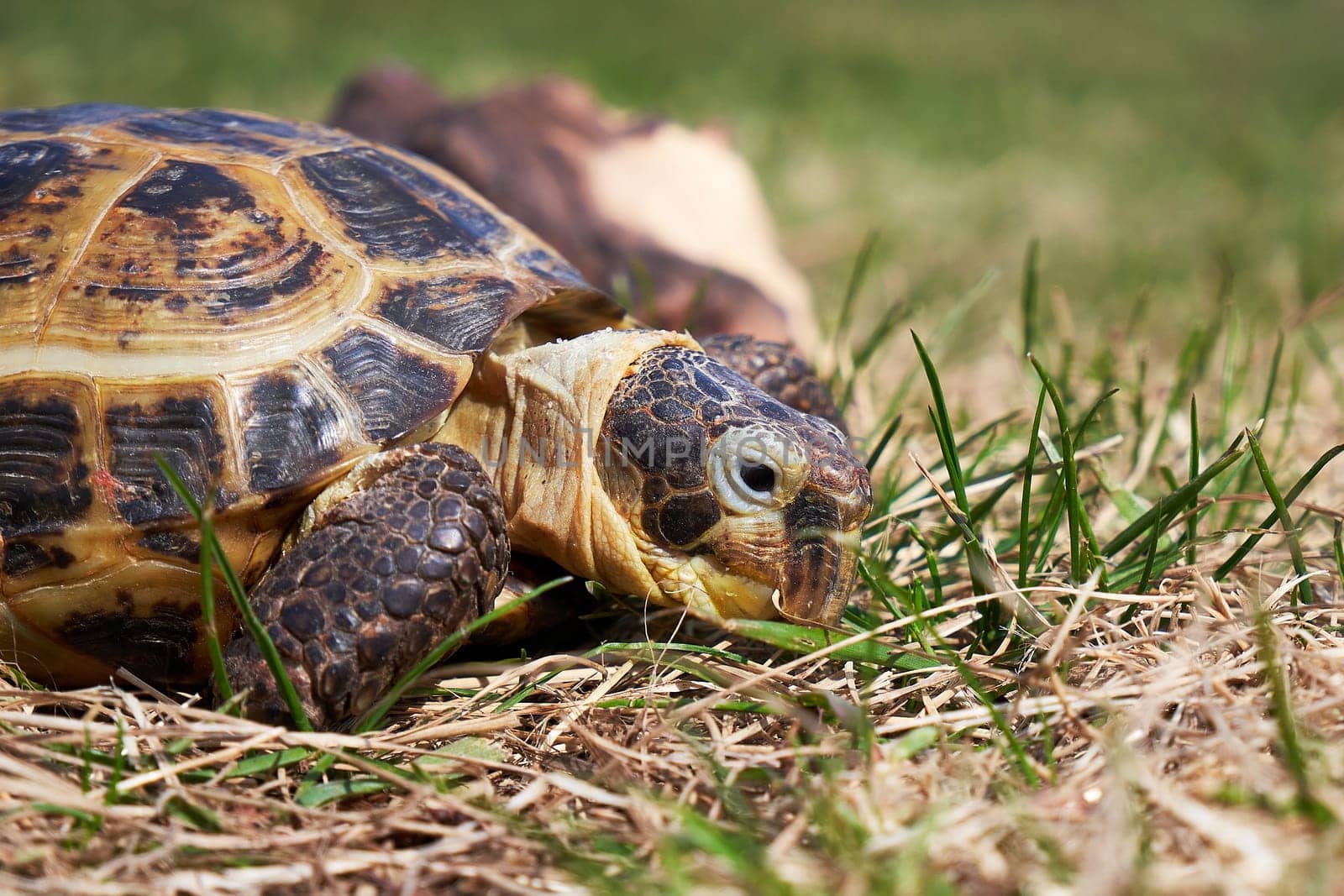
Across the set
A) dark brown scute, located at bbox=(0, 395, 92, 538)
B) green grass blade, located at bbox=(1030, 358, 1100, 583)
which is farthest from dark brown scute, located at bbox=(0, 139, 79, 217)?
green grass blade, located at bbox=(1030, 358, 1100, 583)

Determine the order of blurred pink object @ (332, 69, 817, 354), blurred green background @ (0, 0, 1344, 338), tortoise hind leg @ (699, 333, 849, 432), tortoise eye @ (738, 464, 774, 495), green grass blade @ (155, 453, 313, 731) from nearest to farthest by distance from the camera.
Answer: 1. green grass blade @ (155, 453, 313, 731)
2. tortoise eye @ (738, 464, 774, 495)
3. tortoise hind leg @ (699, 333, 849, 432)
4. blurred pink object @ (332, 69, 817, 354)
5. blurred green background @ (0, 0, 1344, 338)

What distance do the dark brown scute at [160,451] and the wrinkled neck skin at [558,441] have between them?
0.58m

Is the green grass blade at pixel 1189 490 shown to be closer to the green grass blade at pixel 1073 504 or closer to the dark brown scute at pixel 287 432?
the green grass blade at pixel 1073 504

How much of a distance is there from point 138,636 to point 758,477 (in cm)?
141

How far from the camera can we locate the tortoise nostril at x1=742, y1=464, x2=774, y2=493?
2357mm

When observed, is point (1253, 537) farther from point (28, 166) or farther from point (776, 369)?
point (28, 166)

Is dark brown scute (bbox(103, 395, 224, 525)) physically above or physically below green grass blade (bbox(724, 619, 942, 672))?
above

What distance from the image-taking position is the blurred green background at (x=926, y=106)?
7188 mm

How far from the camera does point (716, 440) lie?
7.79 ft

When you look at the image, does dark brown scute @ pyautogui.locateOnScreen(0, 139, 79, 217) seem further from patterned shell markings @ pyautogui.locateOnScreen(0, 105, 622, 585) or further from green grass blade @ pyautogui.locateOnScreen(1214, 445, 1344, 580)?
green grass blade @ pyautogui.locateOnScreen(1214, 445, 1344, 580)

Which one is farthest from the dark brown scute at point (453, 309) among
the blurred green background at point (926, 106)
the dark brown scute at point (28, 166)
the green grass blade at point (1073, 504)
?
the blurred green background at point (926, 106)

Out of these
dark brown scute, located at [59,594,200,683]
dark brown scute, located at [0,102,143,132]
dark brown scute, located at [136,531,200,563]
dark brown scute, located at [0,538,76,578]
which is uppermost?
dark brown scute, located at [0,102,143,132]

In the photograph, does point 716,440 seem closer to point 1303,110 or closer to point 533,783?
point 533,783

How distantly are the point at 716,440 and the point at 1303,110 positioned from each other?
11263 mm
